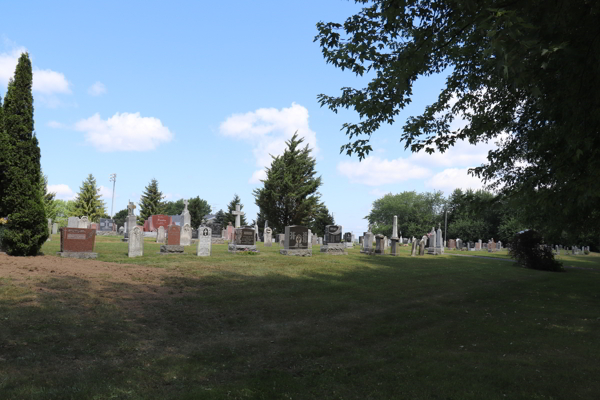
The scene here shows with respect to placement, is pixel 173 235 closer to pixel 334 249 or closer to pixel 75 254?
pixel 75 254

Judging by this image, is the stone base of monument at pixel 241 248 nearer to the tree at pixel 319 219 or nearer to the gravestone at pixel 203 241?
the gravestone at pixel 203 241

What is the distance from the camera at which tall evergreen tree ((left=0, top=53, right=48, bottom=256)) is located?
14.0 meters

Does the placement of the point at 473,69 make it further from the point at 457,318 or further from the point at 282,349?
the point at 282,349

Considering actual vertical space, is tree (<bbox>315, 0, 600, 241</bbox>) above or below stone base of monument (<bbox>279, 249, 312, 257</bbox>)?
above

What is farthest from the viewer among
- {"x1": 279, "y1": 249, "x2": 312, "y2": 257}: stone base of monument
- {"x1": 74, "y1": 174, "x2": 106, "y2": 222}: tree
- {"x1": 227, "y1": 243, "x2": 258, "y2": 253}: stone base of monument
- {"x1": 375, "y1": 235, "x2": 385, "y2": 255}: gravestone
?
{"x1": 74, "y1": 174, "x2": 106, "y2": 222}: tree

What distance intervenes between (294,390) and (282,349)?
5.73 feet

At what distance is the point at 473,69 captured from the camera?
10.4 meters

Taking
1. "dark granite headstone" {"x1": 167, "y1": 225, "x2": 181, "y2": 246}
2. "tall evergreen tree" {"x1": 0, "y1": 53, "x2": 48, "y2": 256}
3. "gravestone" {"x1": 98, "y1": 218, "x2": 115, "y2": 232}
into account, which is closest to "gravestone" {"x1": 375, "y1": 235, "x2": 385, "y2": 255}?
"dark granite headstone" {"x1": 167, "y1": 225, "x2": 181, "y2": 246}

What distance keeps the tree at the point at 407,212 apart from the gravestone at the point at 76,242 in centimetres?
7301

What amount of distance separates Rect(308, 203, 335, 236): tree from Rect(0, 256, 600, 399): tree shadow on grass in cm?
3768

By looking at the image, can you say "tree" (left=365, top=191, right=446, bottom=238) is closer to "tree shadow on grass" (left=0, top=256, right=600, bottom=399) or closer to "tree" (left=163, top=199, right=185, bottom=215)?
"tree" (left=163, top=199, right=185, bottom=215)

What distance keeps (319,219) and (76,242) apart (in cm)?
4103

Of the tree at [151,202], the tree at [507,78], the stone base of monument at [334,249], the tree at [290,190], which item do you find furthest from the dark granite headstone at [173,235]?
the tree at [151,202]

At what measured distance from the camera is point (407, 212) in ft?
297
